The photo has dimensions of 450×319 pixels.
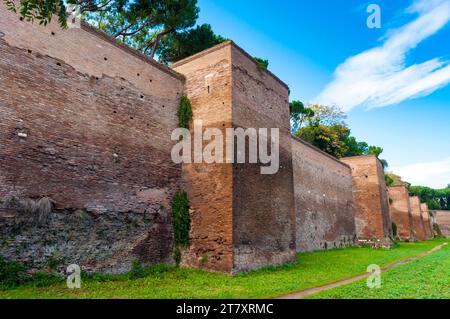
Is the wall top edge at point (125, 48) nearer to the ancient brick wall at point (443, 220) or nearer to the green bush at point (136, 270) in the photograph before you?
the green bush at point (136, 270)

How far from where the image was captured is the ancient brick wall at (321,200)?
16375 mm

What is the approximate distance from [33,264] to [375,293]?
652 centimetres

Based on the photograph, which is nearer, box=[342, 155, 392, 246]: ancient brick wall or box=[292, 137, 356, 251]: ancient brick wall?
box=[292, 137, 356, 251]: ancient brick wall

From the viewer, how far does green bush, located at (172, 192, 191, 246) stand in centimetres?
927

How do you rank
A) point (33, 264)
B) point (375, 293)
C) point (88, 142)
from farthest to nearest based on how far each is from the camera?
point (88, 142) → point (33, 264) → point (375, 293)

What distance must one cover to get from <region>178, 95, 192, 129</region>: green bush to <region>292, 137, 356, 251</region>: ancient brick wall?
25.6 ft

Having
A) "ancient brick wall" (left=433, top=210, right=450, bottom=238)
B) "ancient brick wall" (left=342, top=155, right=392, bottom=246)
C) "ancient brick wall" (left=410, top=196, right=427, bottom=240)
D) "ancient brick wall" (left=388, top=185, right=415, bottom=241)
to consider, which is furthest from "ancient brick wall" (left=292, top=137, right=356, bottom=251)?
"ancient brick wall" (left=433, top=210, right=450, bottom=238)

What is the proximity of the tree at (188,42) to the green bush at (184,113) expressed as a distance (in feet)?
29.1

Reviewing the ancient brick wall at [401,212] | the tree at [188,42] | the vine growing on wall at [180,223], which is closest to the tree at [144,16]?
the tree at [188,42]

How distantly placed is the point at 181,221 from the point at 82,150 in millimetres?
3375

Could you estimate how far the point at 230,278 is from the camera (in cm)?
789

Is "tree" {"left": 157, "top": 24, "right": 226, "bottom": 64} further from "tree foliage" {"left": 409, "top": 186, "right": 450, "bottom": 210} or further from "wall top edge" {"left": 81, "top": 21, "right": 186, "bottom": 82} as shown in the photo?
→ "tree foliage" {"left": 409, "top": 186, "right": 450, "bottom": 210}
